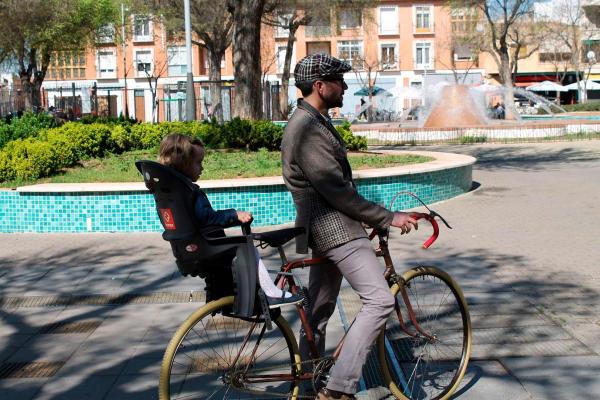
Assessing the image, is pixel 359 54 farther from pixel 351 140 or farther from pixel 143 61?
pixel 351 140

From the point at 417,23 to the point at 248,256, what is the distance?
62.6 metres

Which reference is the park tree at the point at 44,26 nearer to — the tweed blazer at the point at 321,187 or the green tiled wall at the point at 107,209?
the green tiled wall at the point at 107,209

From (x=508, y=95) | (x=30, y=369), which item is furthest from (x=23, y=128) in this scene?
(x=508, y=95)

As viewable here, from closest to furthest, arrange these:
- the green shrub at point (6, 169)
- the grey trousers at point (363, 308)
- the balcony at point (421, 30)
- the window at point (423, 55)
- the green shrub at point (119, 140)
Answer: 1. the grey trousers at point (363, 308)
2. the green shrub at point (6, 169)
3. the green shrub at point (119, 140)
4. the balcony at point (421, 30)
5. the window at point (423, 55)

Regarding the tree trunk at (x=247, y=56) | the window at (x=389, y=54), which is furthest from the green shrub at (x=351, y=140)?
the window at (x=389, y=54)

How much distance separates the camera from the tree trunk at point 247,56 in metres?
15.2

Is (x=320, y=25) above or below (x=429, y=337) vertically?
above

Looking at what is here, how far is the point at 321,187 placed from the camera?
362 cm

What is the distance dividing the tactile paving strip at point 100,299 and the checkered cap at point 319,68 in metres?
2.97

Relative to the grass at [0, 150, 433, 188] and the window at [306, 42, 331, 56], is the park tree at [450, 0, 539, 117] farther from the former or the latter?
the grass at [0, 150, 433, 188]

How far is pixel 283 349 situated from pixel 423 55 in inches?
2458

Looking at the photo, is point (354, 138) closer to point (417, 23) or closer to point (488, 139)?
point (488, 139)

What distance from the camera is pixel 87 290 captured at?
6.73 metres

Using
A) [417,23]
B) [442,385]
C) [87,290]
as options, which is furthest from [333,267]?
[417,23]
